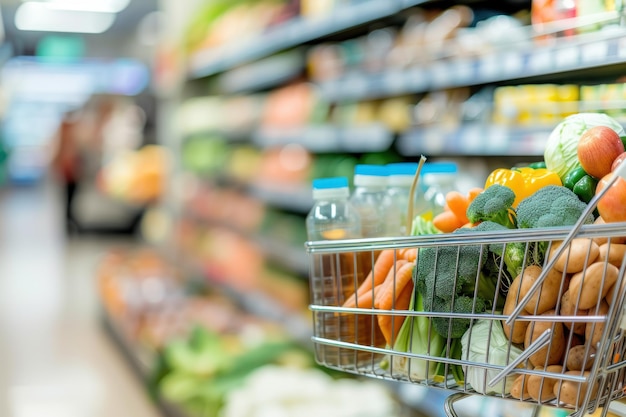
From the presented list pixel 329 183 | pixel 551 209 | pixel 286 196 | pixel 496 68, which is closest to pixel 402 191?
pixel 329 183

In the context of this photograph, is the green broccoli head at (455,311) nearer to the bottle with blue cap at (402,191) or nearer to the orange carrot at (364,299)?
the orange carrot at (364,299)

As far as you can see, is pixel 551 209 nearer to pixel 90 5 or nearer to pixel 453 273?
pixel 453 273

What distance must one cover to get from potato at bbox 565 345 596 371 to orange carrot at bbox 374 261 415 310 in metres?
0.30

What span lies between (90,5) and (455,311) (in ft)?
39.3

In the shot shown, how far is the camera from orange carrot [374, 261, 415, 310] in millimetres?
1242

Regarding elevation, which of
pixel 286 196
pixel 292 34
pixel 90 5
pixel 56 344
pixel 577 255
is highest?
pixel 90 5

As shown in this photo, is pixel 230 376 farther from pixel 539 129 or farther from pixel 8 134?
pixel 8 134

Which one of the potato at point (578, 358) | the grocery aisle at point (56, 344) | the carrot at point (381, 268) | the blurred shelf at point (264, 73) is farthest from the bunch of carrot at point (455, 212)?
the blurred shelf at point (264, 73)

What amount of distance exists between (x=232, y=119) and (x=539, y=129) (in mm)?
3556

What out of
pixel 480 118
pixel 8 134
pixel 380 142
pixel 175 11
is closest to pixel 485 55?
pixel 480 118

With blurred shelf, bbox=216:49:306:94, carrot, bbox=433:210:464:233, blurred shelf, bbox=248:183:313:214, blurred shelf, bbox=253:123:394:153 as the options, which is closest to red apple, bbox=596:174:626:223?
carrot, bbox=433:210:464:233

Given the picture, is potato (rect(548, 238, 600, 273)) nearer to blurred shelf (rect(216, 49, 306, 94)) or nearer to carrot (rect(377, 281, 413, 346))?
carrot (rect(377, 281, 413, 346))

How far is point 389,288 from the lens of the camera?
1266 millimetres

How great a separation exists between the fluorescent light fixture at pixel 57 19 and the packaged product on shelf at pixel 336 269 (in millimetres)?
11525
